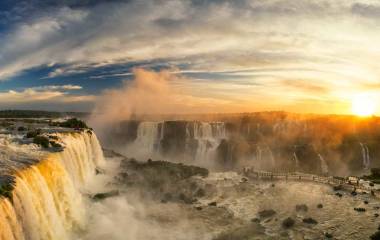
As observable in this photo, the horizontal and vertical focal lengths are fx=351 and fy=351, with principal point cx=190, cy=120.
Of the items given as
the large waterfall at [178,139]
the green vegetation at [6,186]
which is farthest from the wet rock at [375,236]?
the large waterfall at [178,139]

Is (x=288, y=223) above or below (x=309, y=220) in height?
below

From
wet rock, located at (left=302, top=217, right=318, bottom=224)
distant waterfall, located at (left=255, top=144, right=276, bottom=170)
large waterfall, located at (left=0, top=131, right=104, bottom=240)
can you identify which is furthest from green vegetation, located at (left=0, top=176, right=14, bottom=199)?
distant waterfall, located at (left=255, top=144, right=276, bottom=170)

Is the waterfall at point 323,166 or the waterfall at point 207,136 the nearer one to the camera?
the waterfall at point 323,166

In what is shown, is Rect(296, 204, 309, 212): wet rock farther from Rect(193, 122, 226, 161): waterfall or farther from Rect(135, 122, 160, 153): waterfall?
Rect(135, 122, 160, 153): waterfall

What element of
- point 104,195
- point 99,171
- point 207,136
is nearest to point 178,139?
point 207,136

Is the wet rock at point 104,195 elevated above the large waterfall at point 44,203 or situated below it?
below

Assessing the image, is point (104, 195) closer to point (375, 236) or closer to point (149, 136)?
point (375, 236)

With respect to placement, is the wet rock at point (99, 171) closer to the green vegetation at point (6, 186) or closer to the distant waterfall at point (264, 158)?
the green vegetation at point (6, 186)

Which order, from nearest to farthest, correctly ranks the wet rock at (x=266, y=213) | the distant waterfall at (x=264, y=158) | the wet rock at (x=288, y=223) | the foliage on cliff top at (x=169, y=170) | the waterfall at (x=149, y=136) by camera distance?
the wet rock at (x=288, y=223), the wet rock at (x=266, y=213), the foliage on cliff top at (x=169, y=170), the distant waterfall at (x=264, y=158), the waterfall at (x=149, y=136)
